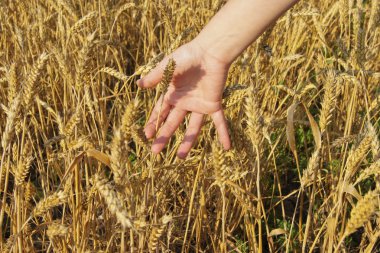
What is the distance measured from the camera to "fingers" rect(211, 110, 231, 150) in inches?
44.7

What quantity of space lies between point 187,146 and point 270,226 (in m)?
0.66

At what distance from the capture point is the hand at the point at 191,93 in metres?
1.15

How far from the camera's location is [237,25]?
1.13 meters

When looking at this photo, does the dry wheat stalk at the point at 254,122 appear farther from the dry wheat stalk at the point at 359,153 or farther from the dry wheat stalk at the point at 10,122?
the dry wheat stalk at the point at 10,122

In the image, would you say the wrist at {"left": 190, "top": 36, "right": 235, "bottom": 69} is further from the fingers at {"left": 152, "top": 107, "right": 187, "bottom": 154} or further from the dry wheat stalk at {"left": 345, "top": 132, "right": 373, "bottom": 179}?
the dry wheat stalk at {"left": 345, "top": 132, "right": 373, "bottom": 179}

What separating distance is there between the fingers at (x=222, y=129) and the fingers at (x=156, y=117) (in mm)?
117

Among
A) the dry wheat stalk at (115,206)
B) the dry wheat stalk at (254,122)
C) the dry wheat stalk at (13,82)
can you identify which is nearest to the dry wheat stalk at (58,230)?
the dry wheat stalk at (115,206)

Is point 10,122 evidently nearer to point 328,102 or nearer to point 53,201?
point 53,201

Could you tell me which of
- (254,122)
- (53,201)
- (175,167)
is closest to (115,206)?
(53,201)

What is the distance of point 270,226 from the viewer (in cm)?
168

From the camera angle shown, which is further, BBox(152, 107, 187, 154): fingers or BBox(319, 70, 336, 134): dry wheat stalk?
BBox(152, 107, 187, 154): fingers

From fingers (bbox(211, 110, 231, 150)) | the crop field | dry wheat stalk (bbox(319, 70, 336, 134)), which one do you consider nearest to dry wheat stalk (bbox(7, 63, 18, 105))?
the crop field

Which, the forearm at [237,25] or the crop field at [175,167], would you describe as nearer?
the crop field at [175,167]

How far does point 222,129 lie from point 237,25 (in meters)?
0.23
